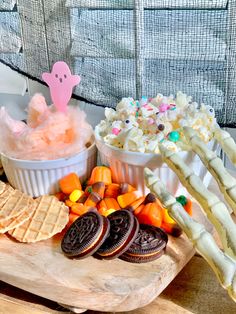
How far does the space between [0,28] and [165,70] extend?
20.2 inches

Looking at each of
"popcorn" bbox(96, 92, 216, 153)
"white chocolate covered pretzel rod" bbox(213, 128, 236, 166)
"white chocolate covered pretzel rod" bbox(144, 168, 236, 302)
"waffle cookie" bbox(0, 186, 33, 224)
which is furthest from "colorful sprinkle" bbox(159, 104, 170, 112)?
"waffle cookie" bbox(0, 186, 33, 224)

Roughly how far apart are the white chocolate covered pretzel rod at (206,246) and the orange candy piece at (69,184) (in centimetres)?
23

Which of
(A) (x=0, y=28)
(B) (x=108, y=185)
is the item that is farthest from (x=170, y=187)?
(A) (x=0, y=28)

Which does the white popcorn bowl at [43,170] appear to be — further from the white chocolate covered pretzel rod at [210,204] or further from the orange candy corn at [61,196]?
the white chocolate covered pretzel rod at [210,204]

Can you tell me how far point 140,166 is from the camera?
0.99 metres

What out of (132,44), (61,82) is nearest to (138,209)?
(61,82)

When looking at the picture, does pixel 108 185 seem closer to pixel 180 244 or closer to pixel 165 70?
pixel 180 244

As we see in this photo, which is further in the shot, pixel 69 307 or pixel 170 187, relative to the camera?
pixel 170 187

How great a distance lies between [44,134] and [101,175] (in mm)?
146

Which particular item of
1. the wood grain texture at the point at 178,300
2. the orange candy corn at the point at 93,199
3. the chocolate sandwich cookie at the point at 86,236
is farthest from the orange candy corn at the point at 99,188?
the wood grain texture at the point at 178,300

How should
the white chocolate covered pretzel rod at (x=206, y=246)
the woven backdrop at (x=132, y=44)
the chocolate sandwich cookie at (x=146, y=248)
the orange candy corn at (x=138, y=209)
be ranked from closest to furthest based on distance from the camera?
the white chocolate covered pretzel rod at (x=206, y=246) → the chocolate sandwich cookie at (x=146, y=248) → the orange candy corn at (x=138, y=209) → the woven backdrop at (x=132, y=44)

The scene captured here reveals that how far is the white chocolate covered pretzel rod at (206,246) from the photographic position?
733 millimetres

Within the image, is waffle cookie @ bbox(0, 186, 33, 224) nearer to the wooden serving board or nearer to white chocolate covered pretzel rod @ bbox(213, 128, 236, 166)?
the wooden serving board

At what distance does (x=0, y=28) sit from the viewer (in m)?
1.42
